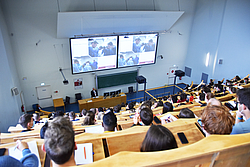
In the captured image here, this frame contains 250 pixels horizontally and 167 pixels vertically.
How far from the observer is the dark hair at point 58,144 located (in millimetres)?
1144

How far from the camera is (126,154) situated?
2.62 ft

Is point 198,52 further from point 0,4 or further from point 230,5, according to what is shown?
point 0,4

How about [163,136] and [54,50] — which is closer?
[163,136]

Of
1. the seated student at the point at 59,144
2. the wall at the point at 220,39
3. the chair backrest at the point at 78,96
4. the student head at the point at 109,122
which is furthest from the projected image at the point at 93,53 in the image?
the seated student at the point at 59,144

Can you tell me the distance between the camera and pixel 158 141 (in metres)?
1.22

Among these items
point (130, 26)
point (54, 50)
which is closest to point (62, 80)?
point (54, 50)

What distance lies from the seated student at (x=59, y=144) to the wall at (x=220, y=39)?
1040 centimetres

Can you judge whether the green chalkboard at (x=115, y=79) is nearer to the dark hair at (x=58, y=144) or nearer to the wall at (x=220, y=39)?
the wall at (x=220, y=39)

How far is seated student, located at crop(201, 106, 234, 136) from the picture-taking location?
149cm

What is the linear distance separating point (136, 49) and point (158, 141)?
9.71 m

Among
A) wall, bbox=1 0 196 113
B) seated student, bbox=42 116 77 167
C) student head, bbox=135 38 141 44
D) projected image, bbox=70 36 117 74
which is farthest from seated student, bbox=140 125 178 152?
student head, bbox=135 38 141 44

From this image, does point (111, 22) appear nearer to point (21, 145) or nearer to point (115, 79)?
point (115, 79)

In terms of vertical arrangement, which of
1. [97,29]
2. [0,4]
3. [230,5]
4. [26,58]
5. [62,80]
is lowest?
[62,80]

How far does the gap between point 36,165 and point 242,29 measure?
10850mm
